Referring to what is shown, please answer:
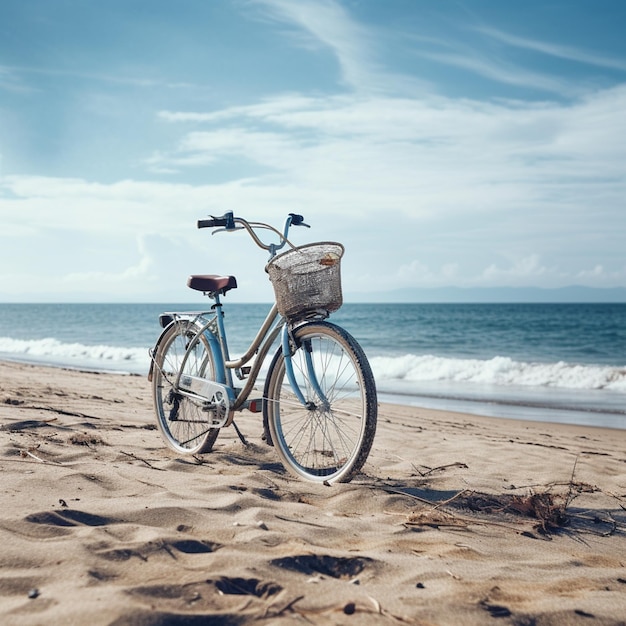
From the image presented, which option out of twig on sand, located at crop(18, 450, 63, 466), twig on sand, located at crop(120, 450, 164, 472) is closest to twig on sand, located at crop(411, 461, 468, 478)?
twig on sand, located at crop(120, 450, 164, 472)

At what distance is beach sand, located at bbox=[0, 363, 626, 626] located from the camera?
2.00 meters

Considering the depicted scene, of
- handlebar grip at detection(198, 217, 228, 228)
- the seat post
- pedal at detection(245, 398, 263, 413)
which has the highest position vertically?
handlebar grip at detection(198, 217, 228, 228)

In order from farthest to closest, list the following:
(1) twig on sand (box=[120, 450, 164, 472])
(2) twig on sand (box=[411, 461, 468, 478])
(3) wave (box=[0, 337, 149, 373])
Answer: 1. (3) wave (box=[0, 337, 149, 373])
2. (2) twig on sand (box=[411, 461, 468, 478])
3. (1) twig on sand (box=[120, 450, 164, 472])

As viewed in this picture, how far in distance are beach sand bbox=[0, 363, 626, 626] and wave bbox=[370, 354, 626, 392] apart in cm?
1008

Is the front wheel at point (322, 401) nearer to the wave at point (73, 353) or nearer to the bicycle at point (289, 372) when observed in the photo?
the bicycle at point (289, 372)

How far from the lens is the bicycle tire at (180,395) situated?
4637mm

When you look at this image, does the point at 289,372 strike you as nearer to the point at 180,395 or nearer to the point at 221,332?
the point at 221,332

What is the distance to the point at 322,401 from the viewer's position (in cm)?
374

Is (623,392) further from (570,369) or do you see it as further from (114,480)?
(114,480)

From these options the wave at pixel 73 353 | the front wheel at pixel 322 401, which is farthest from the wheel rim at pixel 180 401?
the wave at pixel 73 353

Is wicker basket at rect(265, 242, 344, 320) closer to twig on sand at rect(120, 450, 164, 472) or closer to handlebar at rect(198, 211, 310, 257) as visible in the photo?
handlebar at rect(198, 211, 310, 257)

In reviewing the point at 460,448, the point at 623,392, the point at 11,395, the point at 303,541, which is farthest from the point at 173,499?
the point at 623,392

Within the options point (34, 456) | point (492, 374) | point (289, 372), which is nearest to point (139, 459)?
point (34, 456)

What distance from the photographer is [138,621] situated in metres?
1.82
